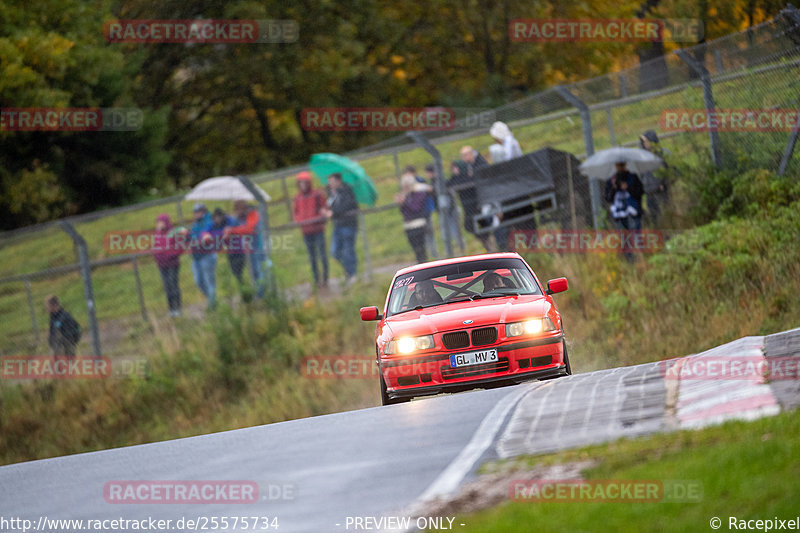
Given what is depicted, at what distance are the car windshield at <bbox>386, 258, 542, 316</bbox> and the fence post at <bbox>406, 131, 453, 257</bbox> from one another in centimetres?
608

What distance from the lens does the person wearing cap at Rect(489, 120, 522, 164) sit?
17750mm

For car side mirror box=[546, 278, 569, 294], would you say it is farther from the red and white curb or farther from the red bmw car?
the red and white curb

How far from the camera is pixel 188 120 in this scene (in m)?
45.0

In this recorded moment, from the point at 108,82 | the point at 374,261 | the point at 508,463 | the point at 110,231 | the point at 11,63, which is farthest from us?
the point at 108,82

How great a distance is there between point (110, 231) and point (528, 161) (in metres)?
11.8

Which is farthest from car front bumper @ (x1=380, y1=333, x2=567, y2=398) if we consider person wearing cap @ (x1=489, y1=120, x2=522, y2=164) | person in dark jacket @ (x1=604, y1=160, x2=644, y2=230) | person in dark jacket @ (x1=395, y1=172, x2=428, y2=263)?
person in dark jacket @ (x1=395, y1=172, x2=428, y2=263)

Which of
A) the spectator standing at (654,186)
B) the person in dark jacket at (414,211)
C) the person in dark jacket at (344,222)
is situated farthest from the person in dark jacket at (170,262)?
the spectator standing at (654,186)

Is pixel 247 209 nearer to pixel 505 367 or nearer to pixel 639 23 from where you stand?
pixel 505 367

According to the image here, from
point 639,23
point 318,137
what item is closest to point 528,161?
point 639,23

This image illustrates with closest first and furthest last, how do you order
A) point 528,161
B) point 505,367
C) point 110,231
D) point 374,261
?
point 505,367 → point 528,161 → point 374,261 → point 110,231

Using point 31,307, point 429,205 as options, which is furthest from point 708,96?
point 31,307

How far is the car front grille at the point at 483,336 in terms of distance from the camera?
10.3 meters

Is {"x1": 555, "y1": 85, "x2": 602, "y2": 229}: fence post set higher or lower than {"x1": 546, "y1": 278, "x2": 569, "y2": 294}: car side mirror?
higher

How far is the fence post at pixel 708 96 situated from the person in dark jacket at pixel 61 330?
10828mm
